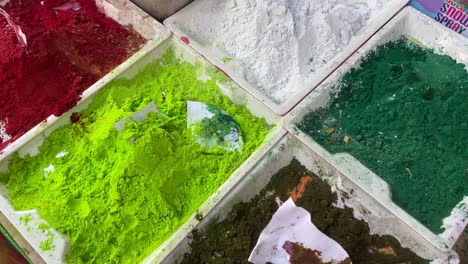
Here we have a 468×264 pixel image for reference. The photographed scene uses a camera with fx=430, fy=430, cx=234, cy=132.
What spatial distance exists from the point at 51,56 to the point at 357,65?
1.15m

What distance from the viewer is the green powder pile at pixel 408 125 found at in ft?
4.39

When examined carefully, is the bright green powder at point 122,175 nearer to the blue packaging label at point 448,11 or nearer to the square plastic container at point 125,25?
the square plastic container at point 125,25

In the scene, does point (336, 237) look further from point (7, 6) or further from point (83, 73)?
point (7, 6)

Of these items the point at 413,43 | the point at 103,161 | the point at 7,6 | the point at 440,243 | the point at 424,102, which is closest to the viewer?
the point at 440,243

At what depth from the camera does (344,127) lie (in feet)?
4.91

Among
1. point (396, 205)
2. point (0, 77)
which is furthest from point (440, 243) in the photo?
point (0, 77)

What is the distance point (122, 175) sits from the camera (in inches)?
51.1

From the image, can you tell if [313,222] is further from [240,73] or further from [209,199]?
[240,73]

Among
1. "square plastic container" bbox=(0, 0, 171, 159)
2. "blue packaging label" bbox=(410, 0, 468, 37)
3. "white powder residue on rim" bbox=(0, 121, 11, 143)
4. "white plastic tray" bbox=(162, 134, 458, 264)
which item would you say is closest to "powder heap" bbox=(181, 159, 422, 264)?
"white plastic tray" bbox=(162, 134, 458, 264)

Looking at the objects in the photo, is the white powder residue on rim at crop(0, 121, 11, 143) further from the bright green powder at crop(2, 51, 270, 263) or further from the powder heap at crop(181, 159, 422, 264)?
the powder heap at crop(181, 159, 422, 264)

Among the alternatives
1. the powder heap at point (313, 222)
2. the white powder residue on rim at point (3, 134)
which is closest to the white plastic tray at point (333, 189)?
the powder heap at point (313, 222)

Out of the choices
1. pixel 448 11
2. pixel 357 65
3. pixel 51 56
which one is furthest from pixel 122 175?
pixel 448 11

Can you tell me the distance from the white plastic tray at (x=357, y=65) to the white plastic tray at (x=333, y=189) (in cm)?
2

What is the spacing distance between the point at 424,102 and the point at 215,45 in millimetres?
804
